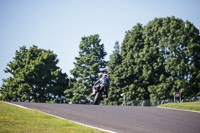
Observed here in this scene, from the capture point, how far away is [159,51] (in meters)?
41.9

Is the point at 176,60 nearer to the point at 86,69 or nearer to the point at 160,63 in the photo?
the point at 160,63

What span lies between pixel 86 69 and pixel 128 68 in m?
11.0

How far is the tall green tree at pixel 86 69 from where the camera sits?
166 feet

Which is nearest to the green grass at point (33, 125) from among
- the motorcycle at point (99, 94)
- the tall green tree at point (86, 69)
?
the motorcycle at point (99, 94)

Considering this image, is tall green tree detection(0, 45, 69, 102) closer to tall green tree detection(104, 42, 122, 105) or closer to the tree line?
the tree line

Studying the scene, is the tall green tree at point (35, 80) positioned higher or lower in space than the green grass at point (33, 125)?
higher

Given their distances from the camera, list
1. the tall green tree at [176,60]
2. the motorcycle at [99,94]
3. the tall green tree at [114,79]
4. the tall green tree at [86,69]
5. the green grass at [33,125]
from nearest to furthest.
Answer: the green grass at [33,125], the motorcycle at [99,94], the tall green tree at [176,60], the tall green tree at [114,79], the tall green tree at [86,69]

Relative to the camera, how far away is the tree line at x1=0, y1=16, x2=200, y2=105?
3922 cm

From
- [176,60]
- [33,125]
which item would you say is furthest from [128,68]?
[33,125]

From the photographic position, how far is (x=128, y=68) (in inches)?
1734

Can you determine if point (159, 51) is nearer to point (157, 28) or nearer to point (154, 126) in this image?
point (157, 28)

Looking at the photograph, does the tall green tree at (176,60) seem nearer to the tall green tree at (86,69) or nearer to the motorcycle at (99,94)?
the tall green tree at (86,69)

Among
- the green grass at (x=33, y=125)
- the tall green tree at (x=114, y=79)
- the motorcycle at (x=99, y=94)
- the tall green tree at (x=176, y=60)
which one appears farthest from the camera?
the tall green tree at (x=114, y=79)

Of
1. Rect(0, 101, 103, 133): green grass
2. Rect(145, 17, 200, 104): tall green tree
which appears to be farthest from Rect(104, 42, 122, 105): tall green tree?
Rect(0, 101, 103, 133): green grass
